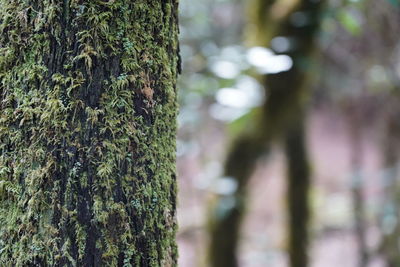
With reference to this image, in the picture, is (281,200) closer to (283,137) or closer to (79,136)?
(283,137)

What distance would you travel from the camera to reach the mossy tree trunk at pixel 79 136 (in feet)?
2.70

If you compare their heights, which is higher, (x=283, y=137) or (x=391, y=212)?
→ (x=283, y=137)

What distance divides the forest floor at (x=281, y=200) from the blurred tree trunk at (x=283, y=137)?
0.26ft

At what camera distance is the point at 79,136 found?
0.83 m

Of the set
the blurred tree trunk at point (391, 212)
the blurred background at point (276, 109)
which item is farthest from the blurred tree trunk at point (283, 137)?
the blurred tree trunk at point (391, 212)

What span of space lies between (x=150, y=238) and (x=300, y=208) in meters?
2.54

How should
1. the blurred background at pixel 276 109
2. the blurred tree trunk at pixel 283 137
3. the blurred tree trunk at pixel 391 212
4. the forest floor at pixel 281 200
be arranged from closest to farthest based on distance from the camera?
the blurred background at pixel 276 109, the blurred tree trunk at pixel 283 137, the forest floor at pixel 281 200, the blurred tree trunk at pixel 391 212

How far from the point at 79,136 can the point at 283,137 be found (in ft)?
7.96

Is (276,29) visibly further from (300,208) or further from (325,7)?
(300,208)

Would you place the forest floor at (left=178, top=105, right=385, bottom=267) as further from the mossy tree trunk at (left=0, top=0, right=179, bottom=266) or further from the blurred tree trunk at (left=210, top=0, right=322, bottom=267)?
the mossy tree trunk at (left=0, top=0, right=179, bottom=266)

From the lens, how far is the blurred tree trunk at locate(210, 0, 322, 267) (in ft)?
9.24

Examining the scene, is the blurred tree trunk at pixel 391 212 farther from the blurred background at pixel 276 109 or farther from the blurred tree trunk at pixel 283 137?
the blurred tree trunk at pixel 283 137

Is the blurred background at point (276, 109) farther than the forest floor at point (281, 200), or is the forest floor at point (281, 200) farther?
the forest floor at point (281, 200)

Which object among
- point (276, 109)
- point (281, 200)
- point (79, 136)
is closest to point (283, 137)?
point (276, 109)
